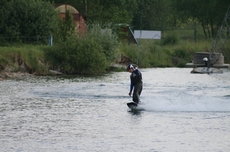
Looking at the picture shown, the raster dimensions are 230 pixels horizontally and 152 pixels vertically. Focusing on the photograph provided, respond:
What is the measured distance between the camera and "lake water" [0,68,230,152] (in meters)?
21.9

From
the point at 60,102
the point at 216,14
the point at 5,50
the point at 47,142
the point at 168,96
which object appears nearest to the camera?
the point at 47,142

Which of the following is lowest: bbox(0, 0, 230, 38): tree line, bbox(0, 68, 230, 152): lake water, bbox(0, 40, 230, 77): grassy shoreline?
bbox(0, 68, 230, 152): lake water

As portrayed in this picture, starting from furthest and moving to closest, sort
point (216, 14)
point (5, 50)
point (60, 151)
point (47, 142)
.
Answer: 1. point (216, 14)
2. point (5, 50)
3. point (47, 142)
4. point (60, 151)

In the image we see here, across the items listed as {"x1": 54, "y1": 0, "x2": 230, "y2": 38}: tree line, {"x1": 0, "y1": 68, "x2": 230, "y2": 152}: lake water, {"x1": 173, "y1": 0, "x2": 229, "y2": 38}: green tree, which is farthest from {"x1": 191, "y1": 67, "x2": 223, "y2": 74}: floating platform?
{"x1": 173, "y1": 0, "x2": 229, "y2": 38}: green tree

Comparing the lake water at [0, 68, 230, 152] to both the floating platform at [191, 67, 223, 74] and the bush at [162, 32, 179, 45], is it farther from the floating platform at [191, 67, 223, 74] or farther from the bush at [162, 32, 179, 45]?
the bush at [162, 32, 179, 45]

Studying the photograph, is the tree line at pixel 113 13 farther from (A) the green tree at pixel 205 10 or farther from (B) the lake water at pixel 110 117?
(B) the lake water at pixel 110 117

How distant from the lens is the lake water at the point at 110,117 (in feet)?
71.8

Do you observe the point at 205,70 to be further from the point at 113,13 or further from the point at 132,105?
the point at 113,13

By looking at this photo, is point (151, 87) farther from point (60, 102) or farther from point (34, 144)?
point (34, 144)

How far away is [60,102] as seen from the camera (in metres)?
34.2

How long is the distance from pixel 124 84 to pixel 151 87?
6.80 ft

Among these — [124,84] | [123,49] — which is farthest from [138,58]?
[124,84]

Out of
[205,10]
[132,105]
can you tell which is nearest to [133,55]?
[205,10]

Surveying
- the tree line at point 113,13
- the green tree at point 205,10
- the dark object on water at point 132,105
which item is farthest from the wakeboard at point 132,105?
the green tree at point 205,10
